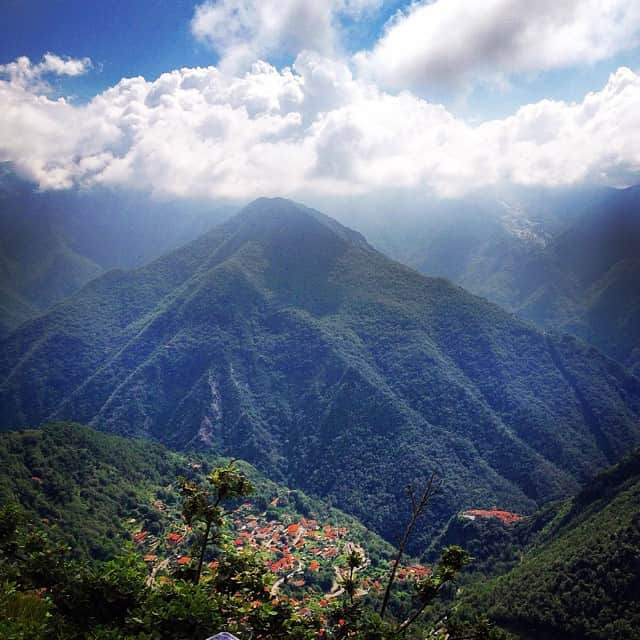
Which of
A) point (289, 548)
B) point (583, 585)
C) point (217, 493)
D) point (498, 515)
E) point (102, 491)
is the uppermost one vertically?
point (217, 493)

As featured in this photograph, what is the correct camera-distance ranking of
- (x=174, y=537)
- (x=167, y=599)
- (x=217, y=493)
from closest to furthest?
(x=167, y=599)
(x=217, y=493)
(x=174, y=537)

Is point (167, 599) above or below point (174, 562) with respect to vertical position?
above

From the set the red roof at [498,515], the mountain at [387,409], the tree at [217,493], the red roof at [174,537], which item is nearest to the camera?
the tree at [217,493]

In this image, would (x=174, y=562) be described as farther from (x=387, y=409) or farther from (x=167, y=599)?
(x=387, y=409)

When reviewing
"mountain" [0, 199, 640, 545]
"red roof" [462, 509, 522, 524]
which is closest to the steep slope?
"mountain" [0, 199, 640, 545]

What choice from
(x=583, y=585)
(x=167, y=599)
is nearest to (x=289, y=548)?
(x=583, y=585)

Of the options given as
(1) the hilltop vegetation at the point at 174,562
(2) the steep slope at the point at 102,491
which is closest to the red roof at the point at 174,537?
(1) the hilltop vegetation at the point at 174,562

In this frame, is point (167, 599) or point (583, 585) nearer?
point (167, 599)

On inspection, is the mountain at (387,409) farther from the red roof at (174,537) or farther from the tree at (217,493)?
the tree at (217,493)

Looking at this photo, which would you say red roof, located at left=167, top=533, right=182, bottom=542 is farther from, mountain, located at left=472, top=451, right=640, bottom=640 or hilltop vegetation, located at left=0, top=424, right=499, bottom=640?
mountain, located at left=472, top=451, right=640, bottom=640
